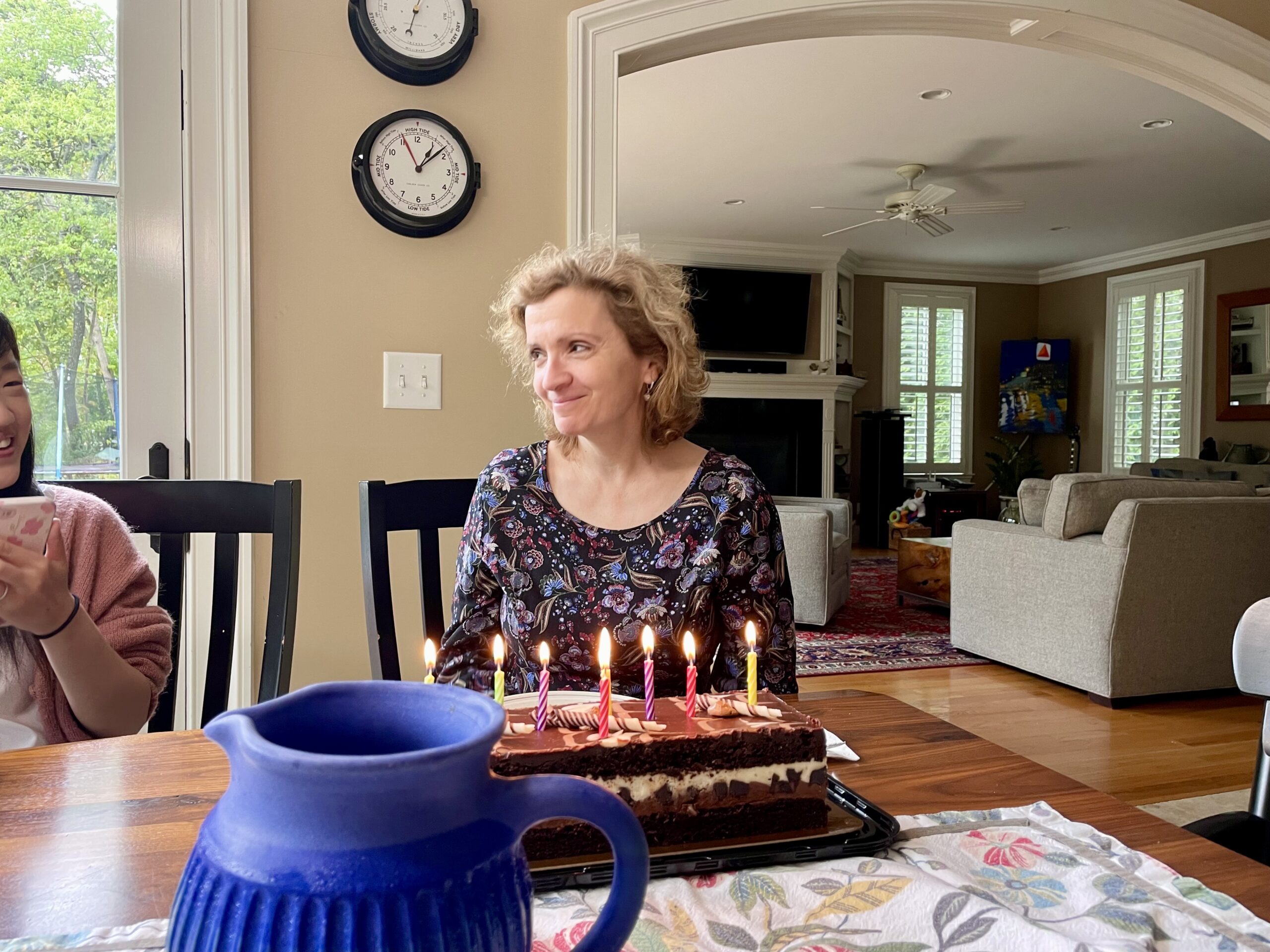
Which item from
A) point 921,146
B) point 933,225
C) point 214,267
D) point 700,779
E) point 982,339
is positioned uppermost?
point 921,146

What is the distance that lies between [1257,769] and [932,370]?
942 centimetres

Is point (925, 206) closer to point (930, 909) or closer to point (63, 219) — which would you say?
point (63, 219)

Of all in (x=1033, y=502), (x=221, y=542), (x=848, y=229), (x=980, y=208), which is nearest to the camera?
(x=221, y=542)

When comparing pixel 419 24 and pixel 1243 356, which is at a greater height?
A: pixel 419 24

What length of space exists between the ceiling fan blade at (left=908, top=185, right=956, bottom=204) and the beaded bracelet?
5.64m

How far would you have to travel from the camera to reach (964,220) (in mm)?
7758

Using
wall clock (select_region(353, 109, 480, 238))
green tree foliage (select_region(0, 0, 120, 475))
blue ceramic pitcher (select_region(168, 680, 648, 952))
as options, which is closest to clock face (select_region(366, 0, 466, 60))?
wall clock (select_region(353, 109, 480, 238))

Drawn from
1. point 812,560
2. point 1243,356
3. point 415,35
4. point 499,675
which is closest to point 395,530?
point 499,675

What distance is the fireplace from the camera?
29.0 ft

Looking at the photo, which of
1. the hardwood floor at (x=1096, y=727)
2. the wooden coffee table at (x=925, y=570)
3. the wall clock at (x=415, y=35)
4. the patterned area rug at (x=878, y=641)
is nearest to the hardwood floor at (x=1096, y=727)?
the hardwood floor at (x=1096, y=727)

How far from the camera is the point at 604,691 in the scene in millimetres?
709

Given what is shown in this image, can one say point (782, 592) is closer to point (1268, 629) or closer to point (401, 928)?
point (1268, 629)

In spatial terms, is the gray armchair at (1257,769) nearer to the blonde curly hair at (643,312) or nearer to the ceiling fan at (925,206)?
the blonde curly hair at (643,312)

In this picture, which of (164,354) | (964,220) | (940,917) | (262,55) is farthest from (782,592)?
(964,220)
